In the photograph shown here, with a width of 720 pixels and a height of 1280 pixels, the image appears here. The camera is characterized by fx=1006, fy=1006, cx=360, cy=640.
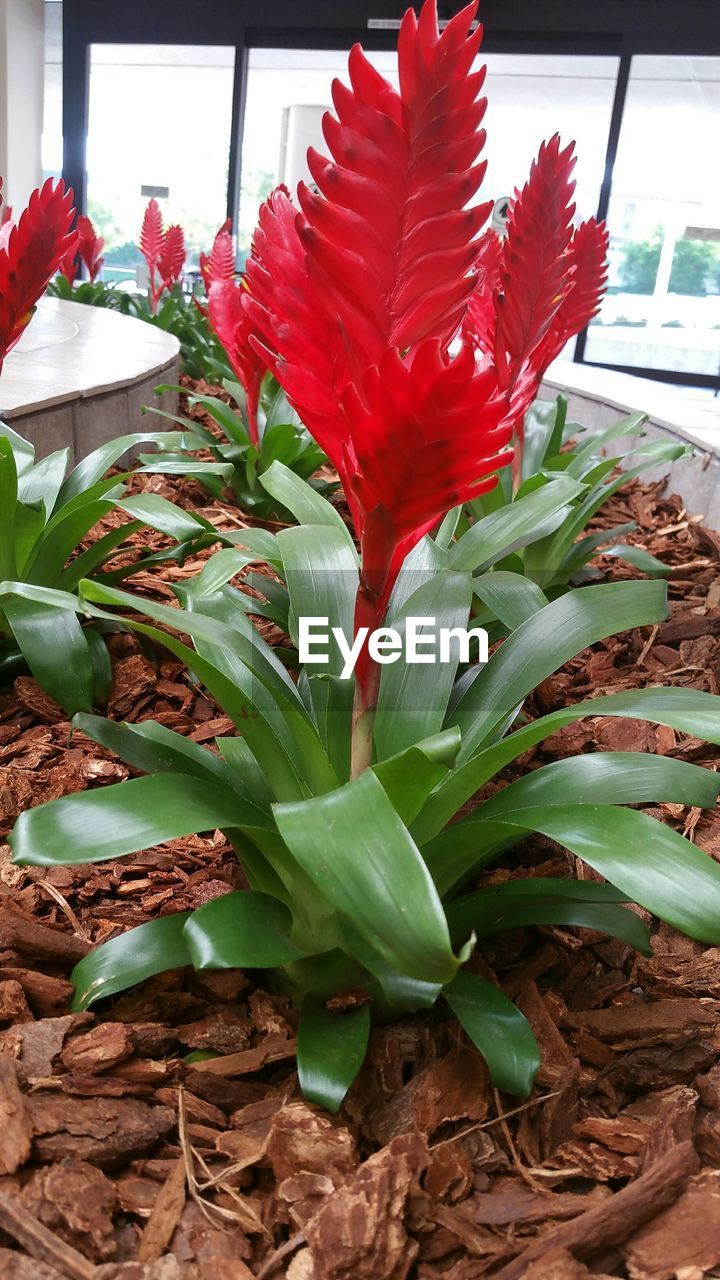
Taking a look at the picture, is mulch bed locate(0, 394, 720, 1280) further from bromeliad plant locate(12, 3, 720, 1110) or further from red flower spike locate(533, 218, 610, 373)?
red flower spike locate(533, 218, 610, 373)

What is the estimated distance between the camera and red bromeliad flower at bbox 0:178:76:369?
1.39 meters

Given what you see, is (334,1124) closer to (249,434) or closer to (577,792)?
(577,792)

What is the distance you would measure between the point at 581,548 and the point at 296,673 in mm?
897

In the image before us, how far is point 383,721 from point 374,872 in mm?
361

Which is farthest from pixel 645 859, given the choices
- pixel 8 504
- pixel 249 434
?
pixel 249 434

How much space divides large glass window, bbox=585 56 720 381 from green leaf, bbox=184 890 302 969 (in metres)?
7.75

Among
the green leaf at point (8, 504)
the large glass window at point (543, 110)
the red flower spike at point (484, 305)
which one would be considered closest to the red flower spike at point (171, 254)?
the large glass window at point (543, 110)

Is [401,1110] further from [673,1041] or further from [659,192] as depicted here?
[659,192]

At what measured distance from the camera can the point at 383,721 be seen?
1106mm

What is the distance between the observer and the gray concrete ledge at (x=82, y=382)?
2.28 metres

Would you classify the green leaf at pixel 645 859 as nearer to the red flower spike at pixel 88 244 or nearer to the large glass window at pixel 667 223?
the red flower spike at pixel 88 244

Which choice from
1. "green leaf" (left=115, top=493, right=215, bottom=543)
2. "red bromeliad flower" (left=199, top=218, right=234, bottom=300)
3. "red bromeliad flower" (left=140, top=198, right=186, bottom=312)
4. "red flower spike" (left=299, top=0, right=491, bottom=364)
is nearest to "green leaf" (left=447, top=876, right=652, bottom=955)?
"red flower spike" (left=299, top=0, right=491, bottom=364)

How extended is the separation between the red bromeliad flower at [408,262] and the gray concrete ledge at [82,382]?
4.81 feet

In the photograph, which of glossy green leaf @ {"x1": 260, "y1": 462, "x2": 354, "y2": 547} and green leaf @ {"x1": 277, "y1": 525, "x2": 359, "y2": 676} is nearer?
green leaf @ {"x1": 277, "y1": 525, "x2": 359, "y2": 676}
